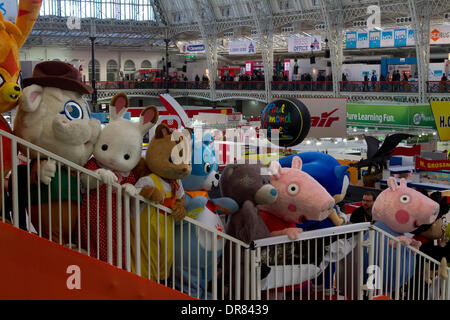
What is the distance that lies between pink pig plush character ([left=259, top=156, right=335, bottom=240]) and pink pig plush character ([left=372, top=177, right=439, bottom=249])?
3.87 ft

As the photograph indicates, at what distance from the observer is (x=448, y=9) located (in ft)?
79.7

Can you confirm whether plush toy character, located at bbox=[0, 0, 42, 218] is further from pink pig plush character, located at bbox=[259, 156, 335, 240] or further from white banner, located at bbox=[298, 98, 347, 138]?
white banner, located at bbox=[298, 98, 347, 138]

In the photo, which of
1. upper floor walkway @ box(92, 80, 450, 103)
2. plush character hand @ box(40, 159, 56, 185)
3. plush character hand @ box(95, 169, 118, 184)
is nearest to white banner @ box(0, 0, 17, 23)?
plush character hand @ box(40, 159, 56, 185)

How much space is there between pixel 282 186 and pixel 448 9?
22.3 metres

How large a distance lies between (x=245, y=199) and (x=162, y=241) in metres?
0.88

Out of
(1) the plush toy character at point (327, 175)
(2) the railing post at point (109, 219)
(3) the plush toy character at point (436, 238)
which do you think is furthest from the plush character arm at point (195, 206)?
(3) the plush toy character at point (436, 238)

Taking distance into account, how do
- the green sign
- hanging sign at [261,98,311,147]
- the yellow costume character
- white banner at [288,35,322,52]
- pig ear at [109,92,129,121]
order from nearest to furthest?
1. the yellow costume character
2. pig ear at [109,92,129,121]
3. hanging sign at [261,98,311,147]
4. the green sign
5. white banner at [288,35,322,52]

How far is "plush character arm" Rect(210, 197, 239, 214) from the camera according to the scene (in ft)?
15.2

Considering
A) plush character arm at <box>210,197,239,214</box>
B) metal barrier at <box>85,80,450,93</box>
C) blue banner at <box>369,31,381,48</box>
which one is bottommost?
plush character arm at <box>210,197,239,214</box>

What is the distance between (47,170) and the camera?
3.71 meters

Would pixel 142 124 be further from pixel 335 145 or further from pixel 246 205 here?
pixel 335 145

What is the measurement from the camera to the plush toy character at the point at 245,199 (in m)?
4.57

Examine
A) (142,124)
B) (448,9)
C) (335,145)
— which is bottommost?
(335,145)

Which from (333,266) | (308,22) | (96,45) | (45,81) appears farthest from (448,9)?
(96,45)
